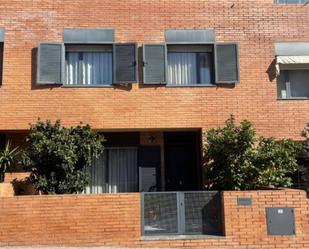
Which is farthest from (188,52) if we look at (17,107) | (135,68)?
(17,107)

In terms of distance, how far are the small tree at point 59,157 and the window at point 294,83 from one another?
239 inches

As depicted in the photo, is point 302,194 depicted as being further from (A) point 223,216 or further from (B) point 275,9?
(B) point 275,9

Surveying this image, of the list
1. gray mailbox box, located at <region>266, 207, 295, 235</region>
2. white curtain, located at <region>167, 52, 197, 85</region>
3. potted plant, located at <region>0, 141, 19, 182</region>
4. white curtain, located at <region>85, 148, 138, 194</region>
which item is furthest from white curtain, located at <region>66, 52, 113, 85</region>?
gray mailbox box, located at <region>266, 207, 295, 235</region>

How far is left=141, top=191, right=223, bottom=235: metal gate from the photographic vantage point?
1088 centimetres

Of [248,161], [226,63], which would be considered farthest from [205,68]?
[248,161]

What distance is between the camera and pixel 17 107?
13.3m

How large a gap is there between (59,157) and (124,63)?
3.63 metres

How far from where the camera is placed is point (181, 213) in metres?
10.9

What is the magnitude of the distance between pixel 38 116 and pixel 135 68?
10.1 feet

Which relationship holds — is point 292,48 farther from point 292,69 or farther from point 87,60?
point 87,60

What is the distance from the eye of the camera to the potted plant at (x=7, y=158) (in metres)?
12.8

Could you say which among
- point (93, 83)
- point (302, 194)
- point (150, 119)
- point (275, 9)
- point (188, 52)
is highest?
point (275, 9)

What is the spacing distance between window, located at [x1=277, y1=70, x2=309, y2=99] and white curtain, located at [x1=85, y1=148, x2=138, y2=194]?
16.2ft

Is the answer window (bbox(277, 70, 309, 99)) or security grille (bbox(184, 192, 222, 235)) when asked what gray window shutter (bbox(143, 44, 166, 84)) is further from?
security grille (bbox(184, 192, 222, 235))
